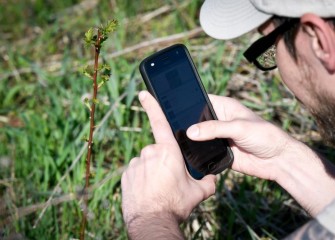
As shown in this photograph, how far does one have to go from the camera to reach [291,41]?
2039 millimetres

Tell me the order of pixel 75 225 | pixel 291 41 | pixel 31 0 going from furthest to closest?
pixel 31 0, pixel 75 225, pixel 291 41

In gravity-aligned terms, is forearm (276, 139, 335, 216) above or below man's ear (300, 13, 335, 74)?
below

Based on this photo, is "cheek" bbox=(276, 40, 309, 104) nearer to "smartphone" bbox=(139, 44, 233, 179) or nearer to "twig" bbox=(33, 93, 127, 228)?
"smartphone" bbox=(139, 44, 233, 179)

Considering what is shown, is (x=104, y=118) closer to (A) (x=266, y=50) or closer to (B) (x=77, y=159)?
(B) (x=77, y=159)

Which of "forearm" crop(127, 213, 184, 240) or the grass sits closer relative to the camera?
"forearm" crop(127, 213, 184, 240)

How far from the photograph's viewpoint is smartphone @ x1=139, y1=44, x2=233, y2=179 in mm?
2346

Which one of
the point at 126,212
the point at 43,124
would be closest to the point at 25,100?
the point at 43,124

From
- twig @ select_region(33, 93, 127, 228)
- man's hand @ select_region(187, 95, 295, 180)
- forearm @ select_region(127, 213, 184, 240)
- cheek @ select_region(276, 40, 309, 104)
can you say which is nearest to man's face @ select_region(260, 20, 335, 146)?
cheek @ select_region(276, 40, 309, 104)

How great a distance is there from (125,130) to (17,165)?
54cm

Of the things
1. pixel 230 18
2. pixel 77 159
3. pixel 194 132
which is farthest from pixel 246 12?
pixel 77 159

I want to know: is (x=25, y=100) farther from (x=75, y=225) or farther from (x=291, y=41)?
(x=291, y=41)

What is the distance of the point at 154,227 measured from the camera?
205cm

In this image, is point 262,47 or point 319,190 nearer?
point 262,47

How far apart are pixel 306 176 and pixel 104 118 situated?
1147 millimetres
